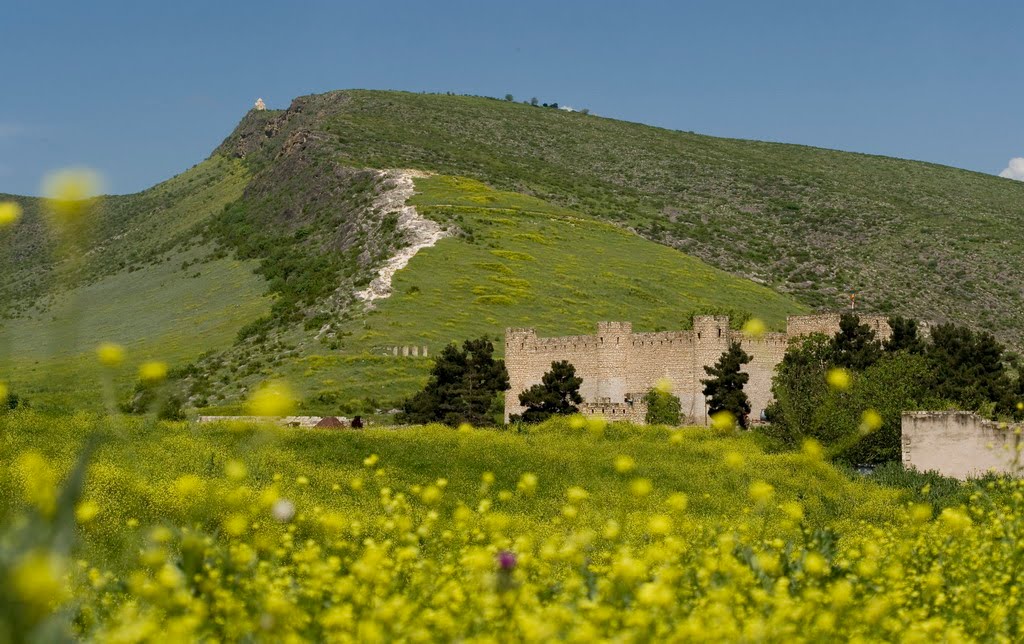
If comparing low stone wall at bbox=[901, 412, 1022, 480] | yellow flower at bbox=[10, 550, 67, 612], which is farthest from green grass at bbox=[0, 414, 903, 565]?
yellow flower at bbox=[10, 550, 67, 612]

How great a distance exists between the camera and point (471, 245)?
269 feet

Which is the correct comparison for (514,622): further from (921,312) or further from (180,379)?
(921,312)

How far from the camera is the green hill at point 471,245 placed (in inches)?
2623

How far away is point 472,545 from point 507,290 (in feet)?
204

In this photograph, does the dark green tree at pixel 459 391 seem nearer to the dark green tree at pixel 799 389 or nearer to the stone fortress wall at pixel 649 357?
the stone fortress wall at pixel 649 357

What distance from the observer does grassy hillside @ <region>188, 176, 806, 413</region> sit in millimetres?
56719

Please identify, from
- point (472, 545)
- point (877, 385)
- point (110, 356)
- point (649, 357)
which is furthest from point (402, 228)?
point (110, 356)

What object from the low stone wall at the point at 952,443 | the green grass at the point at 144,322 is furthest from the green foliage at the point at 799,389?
the green grass at the point at 144,322

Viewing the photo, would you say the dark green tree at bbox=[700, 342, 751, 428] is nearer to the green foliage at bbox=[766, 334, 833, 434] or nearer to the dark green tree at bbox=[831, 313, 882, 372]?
the green foliage at bbox=[766, 334, 833, 434]

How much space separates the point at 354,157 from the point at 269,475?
88.8m

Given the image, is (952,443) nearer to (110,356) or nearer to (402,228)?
(110,356)

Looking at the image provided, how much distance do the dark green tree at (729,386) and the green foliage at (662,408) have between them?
4.56ft

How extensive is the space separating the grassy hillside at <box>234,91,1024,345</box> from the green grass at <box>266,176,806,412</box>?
11.1m

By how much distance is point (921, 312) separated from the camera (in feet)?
308
